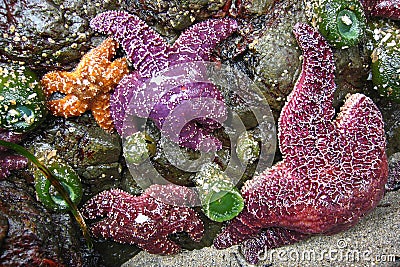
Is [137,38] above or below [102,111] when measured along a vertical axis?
above

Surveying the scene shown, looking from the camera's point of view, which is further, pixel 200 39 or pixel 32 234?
pixel 200 39

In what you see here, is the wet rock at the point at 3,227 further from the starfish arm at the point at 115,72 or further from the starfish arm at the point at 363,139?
the starfish arm at the point at 363,139

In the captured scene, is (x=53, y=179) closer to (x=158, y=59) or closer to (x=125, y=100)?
(x=125, y=100)

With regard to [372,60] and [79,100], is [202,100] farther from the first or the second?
[372,60]

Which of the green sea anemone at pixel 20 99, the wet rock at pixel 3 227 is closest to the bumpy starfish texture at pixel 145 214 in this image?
the wet rock at pixel 3 227

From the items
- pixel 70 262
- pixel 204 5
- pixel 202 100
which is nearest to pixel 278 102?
pixel 202 100

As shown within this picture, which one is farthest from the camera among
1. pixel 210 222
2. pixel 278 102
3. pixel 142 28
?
pixel 210 222

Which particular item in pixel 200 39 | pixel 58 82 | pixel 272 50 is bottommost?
pixel 272 50

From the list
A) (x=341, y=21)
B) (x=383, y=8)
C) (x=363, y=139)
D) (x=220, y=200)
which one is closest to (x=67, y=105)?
(x=220, y=200)
